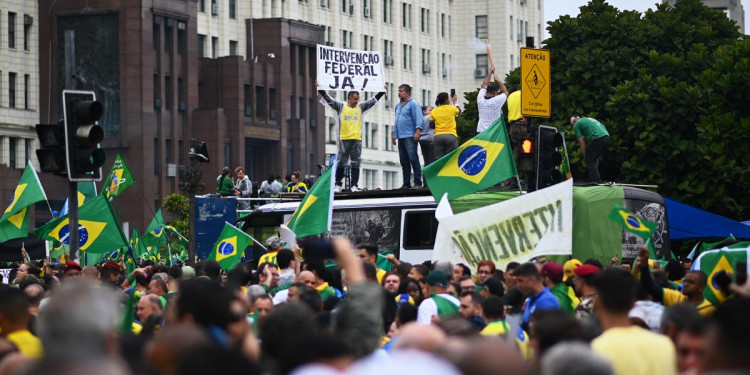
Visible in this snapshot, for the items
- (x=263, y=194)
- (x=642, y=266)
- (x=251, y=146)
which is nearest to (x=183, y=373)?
(x=642, y=266)

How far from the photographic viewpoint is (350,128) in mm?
26641

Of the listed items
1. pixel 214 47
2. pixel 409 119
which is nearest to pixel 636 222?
pixel 409 119

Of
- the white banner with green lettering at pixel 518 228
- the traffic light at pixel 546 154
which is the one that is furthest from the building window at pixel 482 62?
the white banner with green lettering at pixel 518 228

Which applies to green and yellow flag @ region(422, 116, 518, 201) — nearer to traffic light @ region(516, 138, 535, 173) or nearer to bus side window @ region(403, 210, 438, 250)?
traffic light @ region(516, 138, 535, 173)

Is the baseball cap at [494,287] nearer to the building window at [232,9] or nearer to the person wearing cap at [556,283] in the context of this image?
the person wearing cap at [556,283]

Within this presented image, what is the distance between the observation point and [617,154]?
37.2m

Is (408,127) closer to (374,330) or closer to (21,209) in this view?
(21,209)

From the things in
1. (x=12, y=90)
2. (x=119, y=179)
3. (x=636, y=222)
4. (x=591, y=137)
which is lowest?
(x=636, y=222)

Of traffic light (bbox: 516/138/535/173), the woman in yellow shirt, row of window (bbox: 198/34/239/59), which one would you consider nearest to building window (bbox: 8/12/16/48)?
row of window (bbox: 198/34/239/59)

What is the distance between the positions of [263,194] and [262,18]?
53.0 m

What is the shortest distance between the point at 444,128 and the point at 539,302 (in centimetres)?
1466

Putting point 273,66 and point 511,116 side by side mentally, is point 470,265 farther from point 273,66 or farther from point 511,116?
point 273,66

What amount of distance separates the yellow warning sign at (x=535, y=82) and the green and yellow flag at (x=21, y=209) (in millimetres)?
7982

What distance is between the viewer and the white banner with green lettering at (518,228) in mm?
14852
